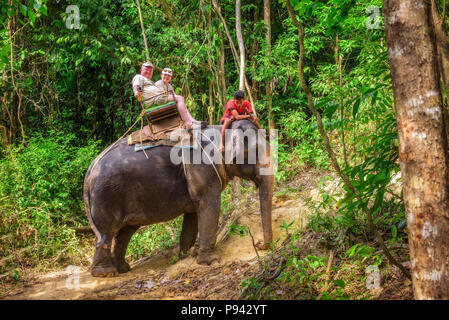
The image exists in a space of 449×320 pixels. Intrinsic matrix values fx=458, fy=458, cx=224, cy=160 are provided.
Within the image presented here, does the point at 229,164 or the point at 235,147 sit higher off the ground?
the point at 235,147

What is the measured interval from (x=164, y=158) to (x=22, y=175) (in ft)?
12.1

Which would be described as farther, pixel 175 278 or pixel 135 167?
pixel 135 167

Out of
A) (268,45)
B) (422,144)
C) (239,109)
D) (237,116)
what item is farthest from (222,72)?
(422,144)

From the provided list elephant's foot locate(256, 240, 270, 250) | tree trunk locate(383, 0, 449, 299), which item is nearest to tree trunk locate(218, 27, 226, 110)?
elephant's foot locate(256, 240, 270, 250)

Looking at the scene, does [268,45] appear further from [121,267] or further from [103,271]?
[103,271]

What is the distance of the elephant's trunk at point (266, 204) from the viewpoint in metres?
6.11

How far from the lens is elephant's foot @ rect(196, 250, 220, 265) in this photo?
19.9 feet

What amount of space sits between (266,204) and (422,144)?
361 cm

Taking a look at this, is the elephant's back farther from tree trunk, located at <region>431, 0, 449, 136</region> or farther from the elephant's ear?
tree trunk, located at <region>431, 0, 449, 136</region>

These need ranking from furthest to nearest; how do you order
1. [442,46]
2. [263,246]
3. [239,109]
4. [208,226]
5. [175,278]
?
[239,109] → [208,226] → [263,246] → [175,278] → [442,46]

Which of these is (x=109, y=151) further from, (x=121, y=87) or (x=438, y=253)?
(x=121, y=87)

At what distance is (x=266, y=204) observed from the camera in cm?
629

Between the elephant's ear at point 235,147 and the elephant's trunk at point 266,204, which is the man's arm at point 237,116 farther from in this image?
the elephant's trunk at point 266,204

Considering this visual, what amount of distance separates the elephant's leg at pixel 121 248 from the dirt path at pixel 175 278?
0.18 m
